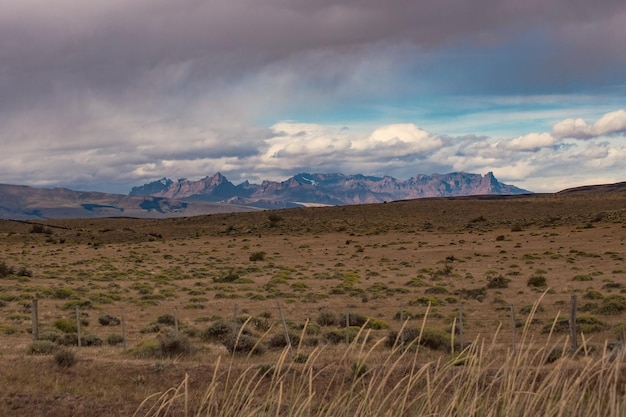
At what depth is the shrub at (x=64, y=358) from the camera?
15539 mm

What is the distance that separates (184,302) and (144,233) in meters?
72.0

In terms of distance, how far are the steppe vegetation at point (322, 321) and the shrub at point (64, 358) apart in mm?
30

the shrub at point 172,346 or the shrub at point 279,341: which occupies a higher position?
the shrub at point 172,346

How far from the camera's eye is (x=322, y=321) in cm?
2583

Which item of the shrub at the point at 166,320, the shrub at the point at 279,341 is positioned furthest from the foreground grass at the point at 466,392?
the shrub at the point at 166,320

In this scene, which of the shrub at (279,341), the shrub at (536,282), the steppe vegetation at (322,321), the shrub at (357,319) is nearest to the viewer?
the steppe vegetation at (322,321)

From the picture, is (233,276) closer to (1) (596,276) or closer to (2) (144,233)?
(1) (596,276)

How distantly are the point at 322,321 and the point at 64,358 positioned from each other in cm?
1231

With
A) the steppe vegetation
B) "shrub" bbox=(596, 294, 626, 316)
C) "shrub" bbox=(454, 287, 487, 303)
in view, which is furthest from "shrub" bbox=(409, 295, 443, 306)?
"shrub" bbox=(596, 294, 626, 316)

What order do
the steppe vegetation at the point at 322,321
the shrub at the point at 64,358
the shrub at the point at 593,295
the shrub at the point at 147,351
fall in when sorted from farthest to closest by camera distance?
the shrub at the point at 593,295, the shrub at the point at 147,351, the shrub at the point at 64,358, the steppe vegetation at the point at 322,321

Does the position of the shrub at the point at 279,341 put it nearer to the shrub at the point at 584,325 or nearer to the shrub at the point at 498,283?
the shrub at the point at 584,325

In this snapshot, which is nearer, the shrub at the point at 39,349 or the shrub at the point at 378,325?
the shrub at the point at 39,349

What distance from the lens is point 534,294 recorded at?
34.5m

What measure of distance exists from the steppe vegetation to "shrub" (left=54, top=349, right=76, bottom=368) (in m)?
0.03
